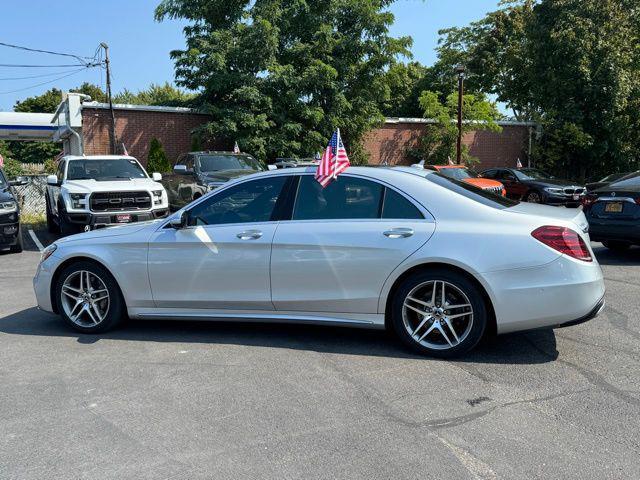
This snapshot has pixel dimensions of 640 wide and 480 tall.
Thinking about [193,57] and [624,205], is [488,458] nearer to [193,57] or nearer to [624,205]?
[624,205]

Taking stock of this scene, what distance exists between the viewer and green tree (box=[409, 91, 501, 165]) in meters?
25.2

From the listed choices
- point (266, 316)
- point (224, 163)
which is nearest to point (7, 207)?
point (224, 163)

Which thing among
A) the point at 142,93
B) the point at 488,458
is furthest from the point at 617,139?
the point at 142,93

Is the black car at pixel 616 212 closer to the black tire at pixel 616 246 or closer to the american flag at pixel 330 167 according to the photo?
the black tire at pixel 616 246

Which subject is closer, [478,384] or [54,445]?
[54,445]

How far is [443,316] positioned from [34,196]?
16.2m

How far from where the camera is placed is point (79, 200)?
11.1 metres

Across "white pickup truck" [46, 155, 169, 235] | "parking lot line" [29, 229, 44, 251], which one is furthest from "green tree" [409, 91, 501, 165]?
"parking lot line" [29, 229, 44, 251]

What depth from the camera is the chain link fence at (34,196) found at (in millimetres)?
17297

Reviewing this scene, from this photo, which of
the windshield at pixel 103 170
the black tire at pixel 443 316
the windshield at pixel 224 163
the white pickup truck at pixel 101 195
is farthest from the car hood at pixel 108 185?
the black tire at pixel 443 316

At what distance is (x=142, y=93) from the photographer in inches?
2506

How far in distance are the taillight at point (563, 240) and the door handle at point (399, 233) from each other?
945 millimetres

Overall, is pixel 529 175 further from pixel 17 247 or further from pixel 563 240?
pixel 563 240

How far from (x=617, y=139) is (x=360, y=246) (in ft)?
79.7
